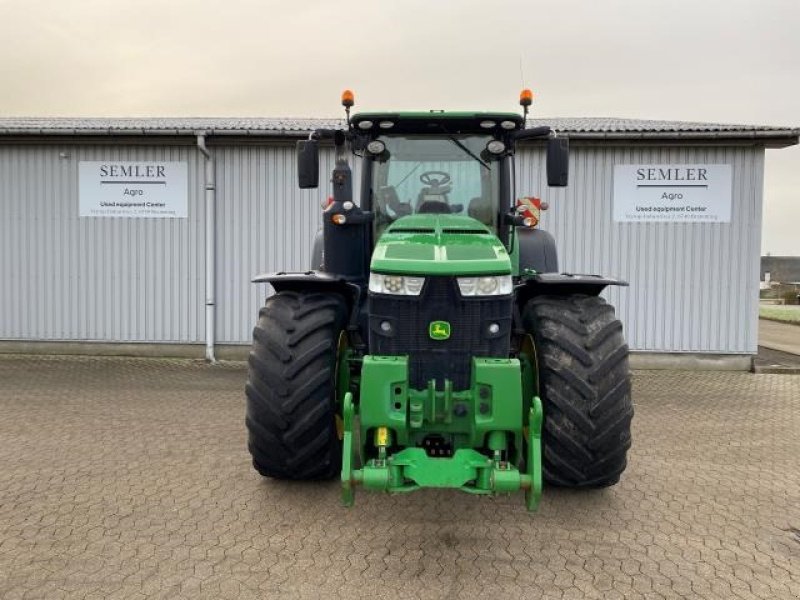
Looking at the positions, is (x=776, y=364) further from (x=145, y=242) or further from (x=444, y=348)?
(x=145, y=242)

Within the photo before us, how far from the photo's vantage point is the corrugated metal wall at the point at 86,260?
35.4ft

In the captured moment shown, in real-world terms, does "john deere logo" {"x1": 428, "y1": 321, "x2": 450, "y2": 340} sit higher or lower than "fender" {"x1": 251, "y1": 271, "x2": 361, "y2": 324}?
lower

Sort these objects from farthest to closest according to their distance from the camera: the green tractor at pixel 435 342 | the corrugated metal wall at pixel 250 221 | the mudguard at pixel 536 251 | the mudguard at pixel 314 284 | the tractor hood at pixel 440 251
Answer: the corrugated metal wall at pixel 250 221 → the mudguard at pixel 536 251 → the mudguard at pixel 314 284 → the tractor hood at pixel 440 251 → the green tractor at pixel 435 342

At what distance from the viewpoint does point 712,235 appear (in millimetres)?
10336

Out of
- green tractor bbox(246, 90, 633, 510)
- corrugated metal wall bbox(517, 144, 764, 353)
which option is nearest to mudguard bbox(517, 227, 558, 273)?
green tractor bbox(246, 90, 633, 510)

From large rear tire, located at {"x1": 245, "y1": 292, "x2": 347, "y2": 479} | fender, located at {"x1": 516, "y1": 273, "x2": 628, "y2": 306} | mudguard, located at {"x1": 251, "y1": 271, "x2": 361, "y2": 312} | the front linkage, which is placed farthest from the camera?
mudguard, located at {"x1": 251, "y1": 271, "x2": 361, "y2": 312}

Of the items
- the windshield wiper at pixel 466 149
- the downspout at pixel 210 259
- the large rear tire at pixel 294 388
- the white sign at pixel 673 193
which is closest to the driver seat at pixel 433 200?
the windshield wiper at pixel 466 149

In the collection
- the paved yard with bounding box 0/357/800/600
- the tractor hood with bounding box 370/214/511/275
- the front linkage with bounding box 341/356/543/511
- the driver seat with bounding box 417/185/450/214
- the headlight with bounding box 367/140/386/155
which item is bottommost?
the paved yard with bounding box 0/357/800/600

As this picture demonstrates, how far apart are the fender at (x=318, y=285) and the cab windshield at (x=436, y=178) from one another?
53 centimetres

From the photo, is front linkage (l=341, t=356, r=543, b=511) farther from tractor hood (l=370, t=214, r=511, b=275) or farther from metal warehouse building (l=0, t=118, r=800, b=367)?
metal warehouse building (l=0, t=118, r=800, b=367)

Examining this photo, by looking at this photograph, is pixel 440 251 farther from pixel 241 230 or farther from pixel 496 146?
pixel 241 230

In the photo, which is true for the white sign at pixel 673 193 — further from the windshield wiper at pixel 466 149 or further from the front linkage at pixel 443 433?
the front linkage at pixel 443 433

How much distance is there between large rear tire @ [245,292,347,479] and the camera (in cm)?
407

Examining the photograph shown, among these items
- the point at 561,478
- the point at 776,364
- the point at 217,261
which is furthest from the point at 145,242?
the point at 776,364
